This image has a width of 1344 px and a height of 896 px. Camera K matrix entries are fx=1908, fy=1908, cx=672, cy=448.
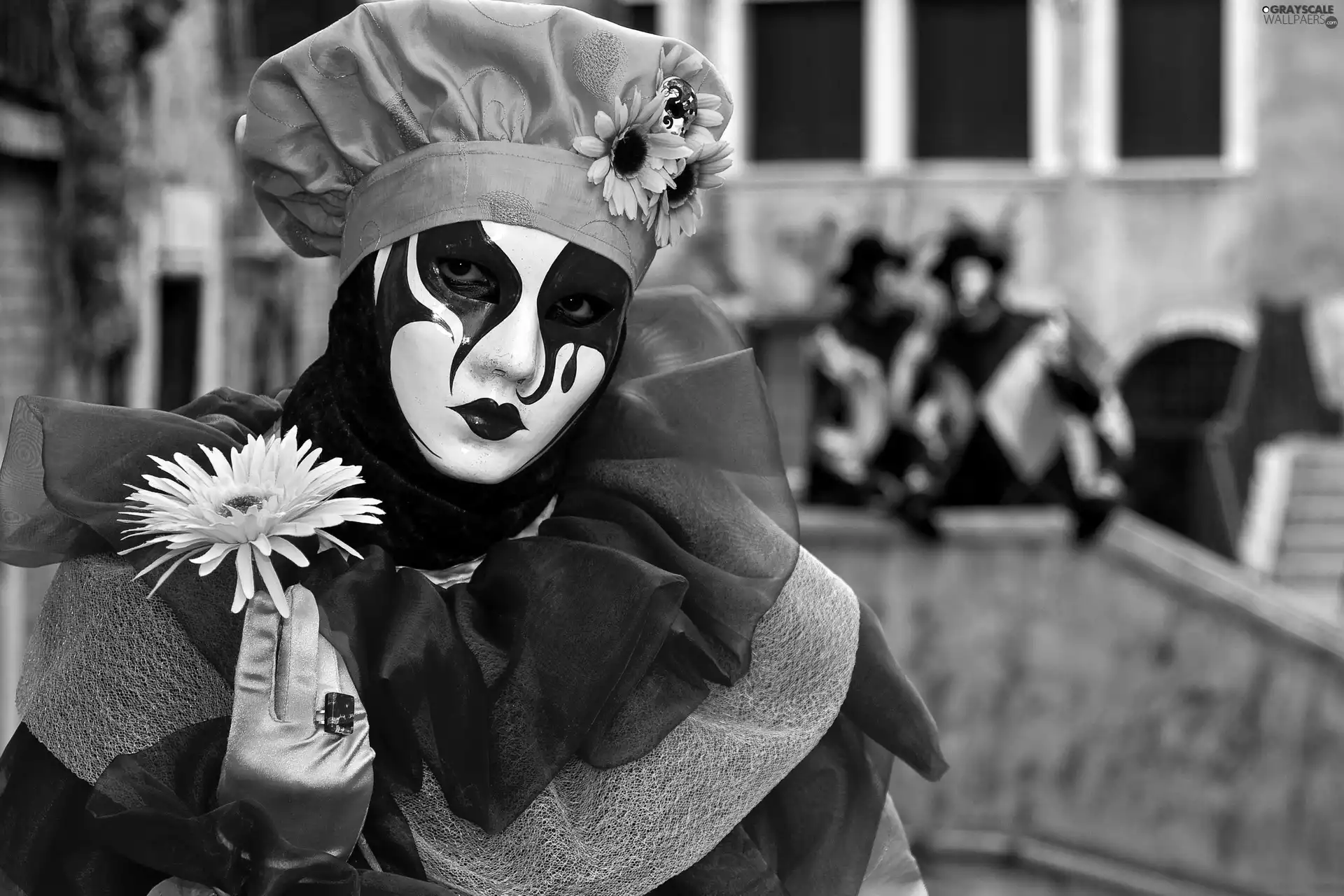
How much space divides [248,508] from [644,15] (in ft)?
39.3

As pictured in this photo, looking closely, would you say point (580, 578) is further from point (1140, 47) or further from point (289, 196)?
point (1140, 47)

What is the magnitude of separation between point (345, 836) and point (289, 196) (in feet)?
2.33

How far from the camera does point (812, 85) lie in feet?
44.1

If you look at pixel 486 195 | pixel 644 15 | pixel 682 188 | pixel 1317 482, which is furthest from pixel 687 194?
pixel 644 15

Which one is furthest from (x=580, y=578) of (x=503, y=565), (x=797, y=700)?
(x=797, y=700)

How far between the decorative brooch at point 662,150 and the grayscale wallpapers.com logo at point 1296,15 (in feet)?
5.61

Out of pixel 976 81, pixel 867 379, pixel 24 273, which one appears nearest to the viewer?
pixel 24 273

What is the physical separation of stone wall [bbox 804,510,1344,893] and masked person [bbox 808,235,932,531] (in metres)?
0.59

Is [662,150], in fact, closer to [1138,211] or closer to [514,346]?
[514,346]

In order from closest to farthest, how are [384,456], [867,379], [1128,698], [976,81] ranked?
1. [384,456]
2. [1128,698]
3. [867,379]
4. [976,81]

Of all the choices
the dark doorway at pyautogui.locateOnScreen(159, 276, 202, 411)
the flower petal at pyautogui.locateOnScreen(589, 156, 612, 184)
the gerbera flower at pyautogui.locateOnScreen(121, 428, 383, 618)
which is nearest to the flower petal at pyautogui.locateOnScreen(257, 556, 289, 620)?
the gerbera flower at pyautogui.locateOnScreen(121, 428, 383, 618)

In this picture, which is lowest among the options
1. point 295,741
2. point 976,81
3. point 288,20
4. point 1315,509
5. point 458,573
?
point 1315,509

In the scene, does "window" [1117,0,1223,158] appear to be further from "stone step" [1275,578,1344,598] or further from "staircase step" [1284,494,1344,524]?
"stone step" [1275,578,1344,598]

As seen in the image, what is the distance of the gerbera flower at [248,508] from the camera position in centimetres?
179
